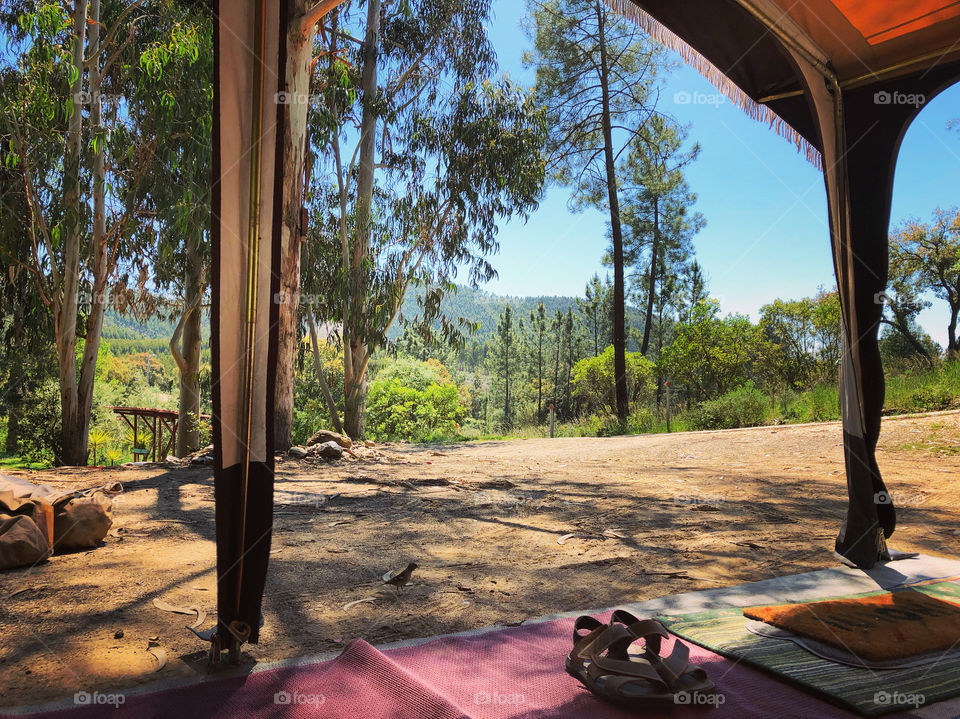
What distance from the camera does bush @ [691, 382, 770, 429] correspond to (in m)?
9.66

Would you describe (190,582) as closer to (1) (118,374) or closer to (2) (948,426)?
(2) (948,426)

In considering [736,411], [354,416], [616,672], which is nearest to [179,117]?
[354,416]

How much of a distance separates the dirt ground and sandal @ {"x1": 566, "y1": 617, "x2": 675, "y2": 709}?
1.62 feet

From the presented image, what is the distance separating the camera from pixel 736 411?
9844mm

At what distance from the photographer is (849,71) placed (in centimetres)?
278

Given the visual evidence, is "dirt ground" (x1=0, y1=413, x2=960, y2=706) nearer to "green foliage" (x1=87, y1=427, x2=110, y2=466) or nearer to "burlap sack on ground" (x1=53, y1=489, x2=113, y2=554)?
"burlap sack on ground" (x1=53, y1=489, x2=113, y2=554)

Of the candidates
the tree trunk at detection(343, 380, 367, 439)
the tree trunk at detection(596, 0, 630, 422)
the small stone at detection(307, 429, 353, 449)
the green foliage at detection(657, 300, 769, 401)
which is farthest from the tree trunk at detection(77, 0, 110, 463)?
the green foliage at detection(657, 300, 769, 401)

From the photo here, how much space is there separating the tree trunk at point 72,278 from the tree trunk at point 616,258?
8575 millimetres

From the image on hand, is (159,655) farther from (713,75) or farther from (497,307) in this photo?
(497,307)

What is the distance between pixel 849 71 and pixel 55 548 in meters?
4.13

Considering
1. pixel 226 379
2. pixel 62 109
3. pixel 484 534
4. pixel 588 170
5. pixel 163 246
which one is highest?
pixel 588 170

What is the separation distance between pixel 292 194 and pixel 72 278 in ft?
13.4

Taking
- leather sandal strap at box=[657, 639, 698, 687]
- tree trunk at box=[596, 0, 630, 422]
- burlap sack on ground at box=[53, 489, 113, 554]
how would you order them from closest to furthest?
leather sandal strap at box=[657, 639, 698, 687] → burlap sack on ground at box=[53, 489, 113, 554] → tree trunk at box=[596, 0, 630, 422]

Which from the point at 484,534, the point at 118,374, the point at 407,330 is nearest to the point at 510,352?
the point at 118,374
